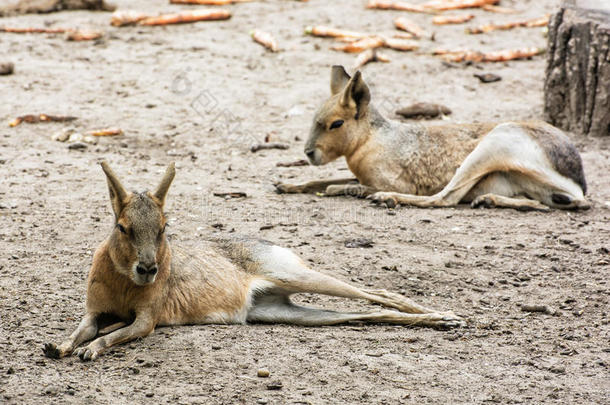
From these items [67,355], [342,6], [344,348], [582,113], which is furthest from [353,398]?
[342,6]

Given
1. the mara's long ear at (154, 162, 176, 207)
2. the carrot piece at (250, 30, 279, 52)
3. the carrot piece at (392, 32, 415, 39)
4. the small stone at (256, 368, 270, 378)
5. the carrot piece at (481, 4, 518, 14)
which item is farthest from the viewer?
the carrot piece at (481, 4, 518, 14)

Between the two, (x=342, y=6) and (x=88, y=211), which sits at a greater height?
(x=342, y=6)

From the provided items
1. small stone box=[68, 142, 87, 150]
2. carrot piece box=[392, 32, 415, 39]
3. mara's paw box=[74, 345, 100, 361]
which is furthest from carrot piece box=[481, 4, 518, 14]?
mara's paw box=[74, 345, 100, 361]

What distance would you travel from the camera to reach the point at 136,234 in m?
3.94

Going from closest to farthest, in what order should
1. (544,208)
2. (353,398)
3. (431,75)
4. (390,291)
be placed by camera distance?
1. (353,398)
2. (390,291)
3. (544,208)
4. (431,75)

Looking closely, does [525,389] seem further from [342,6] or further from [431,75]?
[342,6]

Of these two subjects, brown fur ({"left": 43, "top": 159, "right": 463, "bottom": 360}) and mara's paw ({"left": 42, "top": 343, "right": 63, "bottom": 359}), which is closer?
mara's paw ({"left": 42, "top": 343, "right": 63, "bottom": 359})

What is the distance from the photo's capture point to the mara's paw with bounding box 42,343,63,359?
12.4 feet

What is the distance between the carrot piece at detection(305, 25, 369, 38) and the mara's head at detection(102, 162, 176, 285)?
22.4 feet

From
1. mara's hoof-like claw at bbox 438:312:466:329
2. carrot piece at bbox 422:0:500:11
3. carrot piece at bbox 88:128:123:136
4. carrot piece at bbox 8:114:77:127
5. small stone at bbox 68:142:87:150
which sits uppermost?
carrot piece at bbox 422:0:500:11

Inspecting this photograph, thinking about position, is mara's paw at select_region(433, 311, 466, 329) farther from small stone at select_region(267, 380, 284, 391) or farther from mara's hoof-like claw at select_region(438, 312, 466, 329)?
small stone at select_region(267, 380, 284, 391)

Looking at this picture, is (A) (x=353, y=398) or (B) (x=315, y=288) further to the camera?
(B) (x=315, y=288)

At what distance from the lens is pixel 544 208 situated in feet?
22.0

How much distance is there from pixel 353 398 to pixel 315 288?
110 cm
